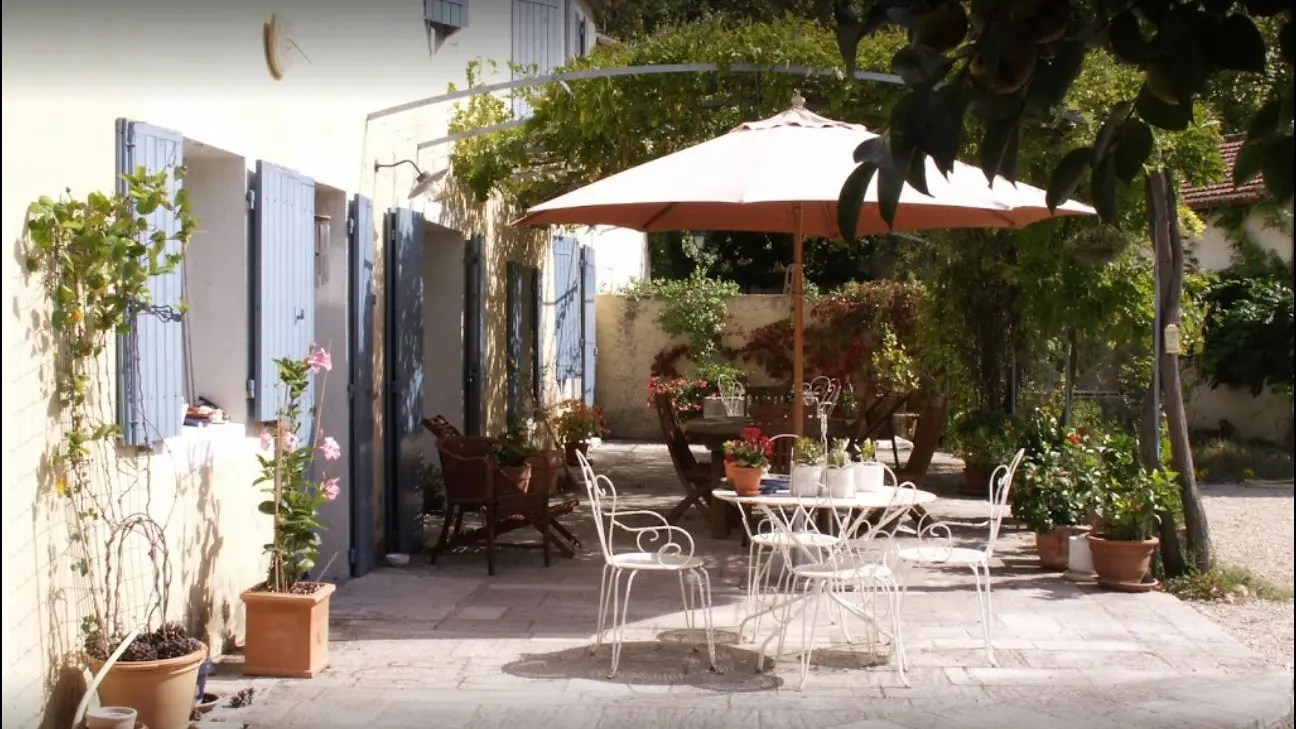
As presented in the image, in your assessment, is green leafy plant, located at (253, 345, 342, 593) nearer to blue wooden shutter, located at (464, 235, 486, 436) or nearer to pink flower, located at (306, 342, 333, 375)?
pink flower, located at (306, 342, 333, 375)

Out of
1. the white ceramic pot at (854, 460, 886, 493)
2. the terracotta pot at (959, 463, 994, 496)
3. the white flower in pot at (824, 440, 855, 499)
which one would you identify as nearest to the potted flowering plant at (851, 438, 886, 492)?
the white ceramic pot at (854, 460, 886, 493)

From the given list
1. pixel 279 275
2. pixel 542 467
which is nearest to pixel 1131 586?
pixel 542 467

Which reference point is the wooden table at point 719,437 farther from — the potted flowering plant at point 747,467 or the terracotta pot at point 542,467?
the potted flowering plant at point 747,467

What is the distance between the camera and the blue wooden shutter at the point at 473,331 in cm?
955

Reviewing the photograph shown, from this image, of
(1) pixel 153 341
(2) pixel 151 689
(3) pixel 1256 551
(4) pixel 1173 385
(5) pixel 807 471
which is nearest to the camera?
(2) pixel 151 689

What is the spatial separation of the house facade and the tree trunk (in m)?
3.97

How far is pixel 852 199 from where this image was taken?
5.35ft

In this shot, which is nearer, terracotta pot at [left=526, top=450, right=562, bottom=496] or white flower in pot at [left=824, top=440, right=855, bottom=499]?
white flower in pot at [left=824, top=440, right=855, bottom=499]

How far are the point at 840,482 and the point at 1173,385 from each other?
266 cm

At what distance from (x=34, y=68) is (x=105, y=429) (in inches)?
44.8

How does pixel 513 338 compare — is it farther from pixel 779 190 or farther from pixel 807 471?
pixel 779 190

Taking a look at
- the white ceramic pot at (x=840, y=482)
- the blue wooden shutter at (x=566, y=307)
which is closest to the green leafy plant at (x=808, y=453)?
the white ceramic pot at (x=840, y=482)

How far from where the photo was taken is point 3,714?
3789mm

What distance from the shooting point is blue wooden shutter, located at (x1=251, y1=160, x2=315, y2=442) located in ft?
18.4
